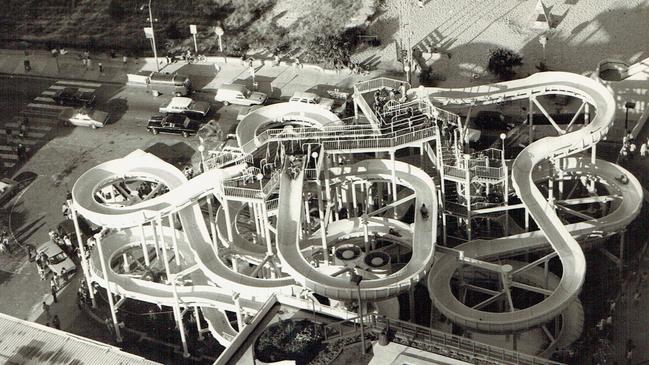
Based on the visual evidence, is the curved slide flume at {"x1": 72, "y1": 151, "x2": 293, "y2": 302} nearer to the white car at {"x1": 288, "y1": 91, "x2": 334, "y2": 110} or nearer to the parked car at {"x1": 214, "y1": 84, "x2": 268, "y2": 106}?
the white car at {"x1": 288, "y1": 91, "x2": 334, "y2": 110}

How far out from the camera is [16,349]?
72.4 m

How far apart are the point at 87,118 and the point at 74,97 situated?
17.8 feet

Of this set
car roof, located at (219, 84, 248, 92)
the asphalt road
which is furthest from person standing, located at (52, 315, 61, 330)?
car roof, located at (219, 84, 248, 92)

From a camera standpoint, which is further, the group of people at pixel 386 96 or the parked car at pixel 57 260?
the group of people at pixel 386 96

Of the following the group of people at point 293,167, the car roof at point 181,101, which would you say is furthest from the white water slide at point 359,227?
the car roof at point 181,101

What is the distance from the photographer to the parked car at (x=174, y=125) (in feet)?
347

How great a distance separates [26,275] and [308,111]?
28.3 meters

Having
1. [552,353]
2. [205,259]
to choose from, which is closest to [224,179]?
[205,259]

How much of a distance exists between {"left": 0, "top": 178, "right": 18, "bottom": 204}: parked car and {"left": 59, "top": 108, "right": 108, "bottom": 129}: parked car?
466 inches

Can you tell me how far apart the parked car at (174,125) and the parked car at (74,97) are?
1021cm

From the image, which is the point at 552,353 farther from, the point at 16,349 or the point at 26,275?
the point at 26,275

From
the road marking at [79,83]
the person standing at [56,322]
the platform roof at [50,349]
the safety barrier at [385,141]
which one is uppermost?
the safety barrier at [385,141]

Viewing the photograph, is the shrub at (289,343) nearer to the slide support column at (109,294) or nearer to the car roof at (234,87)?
the slide support column at (109,294)

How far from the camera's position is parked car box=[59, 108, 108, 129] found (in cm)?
10988
